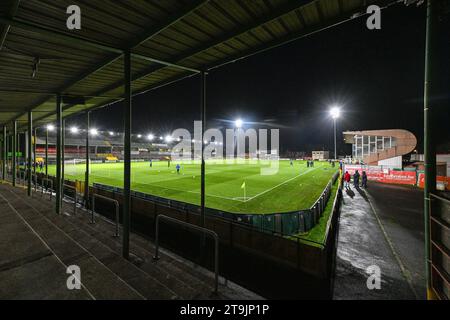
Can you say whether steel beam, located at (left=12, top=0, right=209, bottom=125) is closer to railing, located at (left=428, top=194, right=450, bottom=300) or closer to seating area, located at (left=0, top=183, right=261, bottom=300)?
seating area, located at (left=0, top=183, right=261, bottom=300)

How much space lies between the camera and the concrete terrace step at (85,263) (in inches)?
137

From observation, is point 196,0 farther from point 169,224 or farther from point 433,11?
point 169,224

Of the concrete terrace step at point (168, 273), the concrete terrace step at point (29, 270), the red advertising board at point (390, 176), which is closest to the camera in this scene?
Result: the concrete terrace step at point (29, 270)

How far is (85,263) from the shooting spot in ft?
14.5

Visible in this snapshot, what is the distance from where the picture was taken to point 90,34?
459 cm

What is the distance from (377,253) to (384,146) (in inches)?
1371

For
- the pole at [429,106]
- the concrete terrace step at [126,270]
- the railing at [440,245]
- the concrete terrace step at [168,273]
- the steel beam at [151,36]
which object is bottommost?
the concrete terrace step at [168,273]

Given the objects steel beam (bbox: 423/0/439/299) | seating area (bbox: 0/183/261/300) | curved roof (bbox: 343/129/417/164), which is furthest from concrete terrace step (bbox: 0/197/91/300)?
curved roof (bbox: 343/129/417/164)

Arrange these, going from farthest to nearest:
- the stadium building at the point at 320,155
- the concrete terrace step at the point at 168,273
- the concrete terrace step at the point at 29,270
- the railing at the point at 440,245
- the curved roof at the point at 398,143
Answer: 1. the stadium building at the point at 320,155
2. the curved roof at the point at 398,143
3. the concrete terrace step at the point at 168,273
4. the concrete terrace step at the point at 29,270
5. the railing at the point at 440,245

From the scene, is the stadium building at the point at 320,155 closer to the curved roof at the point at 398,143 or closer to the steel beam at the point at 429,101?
the curved roof at the point at 398,143

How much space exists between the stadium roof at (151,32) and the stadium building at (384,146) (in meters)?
34.8

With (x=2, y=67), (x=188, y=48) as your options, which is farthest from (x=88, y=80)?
(x=188, y=48)

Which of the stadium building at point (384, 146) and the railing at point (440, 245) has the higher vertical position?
the stadium building at point (384, 146)

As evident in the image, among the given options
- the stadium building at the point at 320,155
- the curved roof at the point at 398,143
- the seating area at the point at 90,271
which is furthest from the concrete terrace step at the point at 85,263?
the stadium building at the point at 320,155
